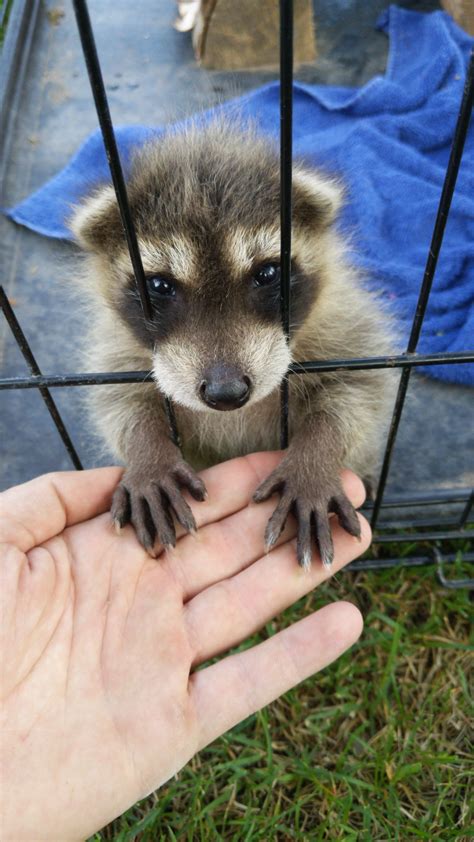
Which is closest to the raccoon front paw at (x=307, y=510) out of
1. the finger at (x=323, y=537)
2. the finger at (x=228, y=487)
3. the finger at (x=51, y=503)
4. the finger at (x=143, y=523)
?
the finger at (x=323, y=537)

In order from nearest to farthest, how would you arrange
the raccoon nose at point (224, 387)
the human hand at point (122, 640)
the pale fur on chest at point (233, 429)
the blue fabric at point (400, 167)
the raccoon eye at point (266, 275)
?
1. the human hand at point (122, 640)
2. the raccoon nose at point (224, 387)
3. the raccoon eye at point (266, 275)
4. the pale fur on chest at point (233, 429)
5. the blue fabric at point (400, 167)

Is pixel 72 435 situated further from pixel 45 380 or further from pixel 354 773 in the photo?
pixel 354 773

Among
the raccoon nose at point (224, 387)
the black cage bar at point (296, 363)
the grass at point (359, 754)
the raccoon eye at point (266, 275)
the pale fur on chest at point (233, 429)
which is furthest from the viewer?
the pale fur on chest at point (233, 429)

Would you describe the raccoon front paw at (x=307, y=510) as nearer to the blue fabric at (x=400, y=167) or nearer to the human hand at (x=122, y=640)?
the human hand at (x=122, y=640)

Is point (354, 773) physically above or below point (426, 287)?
below

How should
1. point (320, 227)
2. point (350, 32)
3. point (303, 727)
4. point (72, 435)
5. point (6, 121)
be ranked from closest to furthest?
point (320, 227)
point (303, 727)
point (72, 435)
point (6, 121)
point (350, 32)

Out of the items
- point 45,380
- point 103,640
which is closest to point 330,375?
point 45,380

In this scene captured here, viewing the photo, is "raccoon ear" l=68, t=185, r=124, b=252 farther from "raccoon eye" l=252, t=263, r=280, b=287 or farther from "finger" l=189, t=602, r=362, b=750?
"finger" l=189, t=602, r=362, b=750
